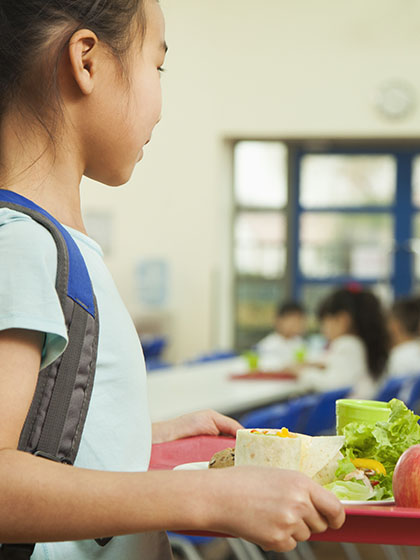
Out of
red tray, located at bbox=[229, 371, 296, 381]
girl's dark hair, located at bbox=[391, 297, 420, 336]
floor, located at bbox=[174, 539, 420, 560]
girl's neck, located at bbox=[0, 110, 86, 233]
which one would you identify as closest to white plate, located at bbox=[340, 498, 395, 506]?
girl's neck, located at bbox=[0, 110, 86, 233]

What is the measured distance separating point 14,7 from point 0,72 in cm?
7

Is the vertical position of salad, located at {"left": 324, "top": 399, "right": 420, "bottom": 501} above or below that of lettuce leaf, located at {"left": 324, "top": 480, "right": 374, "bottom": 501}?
above

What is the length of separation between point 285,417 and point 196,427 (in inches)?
83.5

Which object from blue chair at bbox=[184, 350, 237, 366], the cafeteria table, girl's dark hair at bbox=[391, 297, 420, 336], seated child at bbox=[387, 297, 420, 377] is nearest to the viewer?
the cafeteria table

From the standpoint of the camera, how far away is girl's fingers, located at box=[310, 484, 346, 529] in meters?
0.68

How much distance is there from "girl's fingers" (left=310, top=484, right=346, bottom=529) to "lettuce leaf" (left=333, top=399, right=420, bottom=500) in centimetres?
28

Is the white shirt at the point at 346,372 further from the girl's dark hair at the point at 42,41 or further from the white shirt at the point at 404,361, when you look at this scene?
the girl's dark hair at the point at 42,41

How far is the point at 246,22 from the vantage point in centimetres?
841

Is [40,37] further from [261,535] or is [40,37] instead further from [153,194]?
[153,194]

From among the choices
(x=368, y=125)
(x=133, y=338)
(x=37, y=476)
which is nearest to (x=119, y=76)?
(x=133, y=338)

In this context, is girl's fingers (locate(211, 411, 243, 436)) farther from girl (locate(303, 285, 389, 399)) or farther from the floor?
girl (locate(303, 285, 389, 399))

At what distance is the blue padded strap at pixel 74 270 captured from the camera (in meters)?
0.78

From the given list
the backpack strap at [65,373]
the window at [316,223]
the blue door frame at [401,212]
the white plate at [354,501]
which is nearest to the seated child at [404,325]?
the blue door frame at [401,212]

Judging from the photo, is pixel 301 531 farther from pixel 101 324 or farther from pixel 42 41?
pixel 42 41
